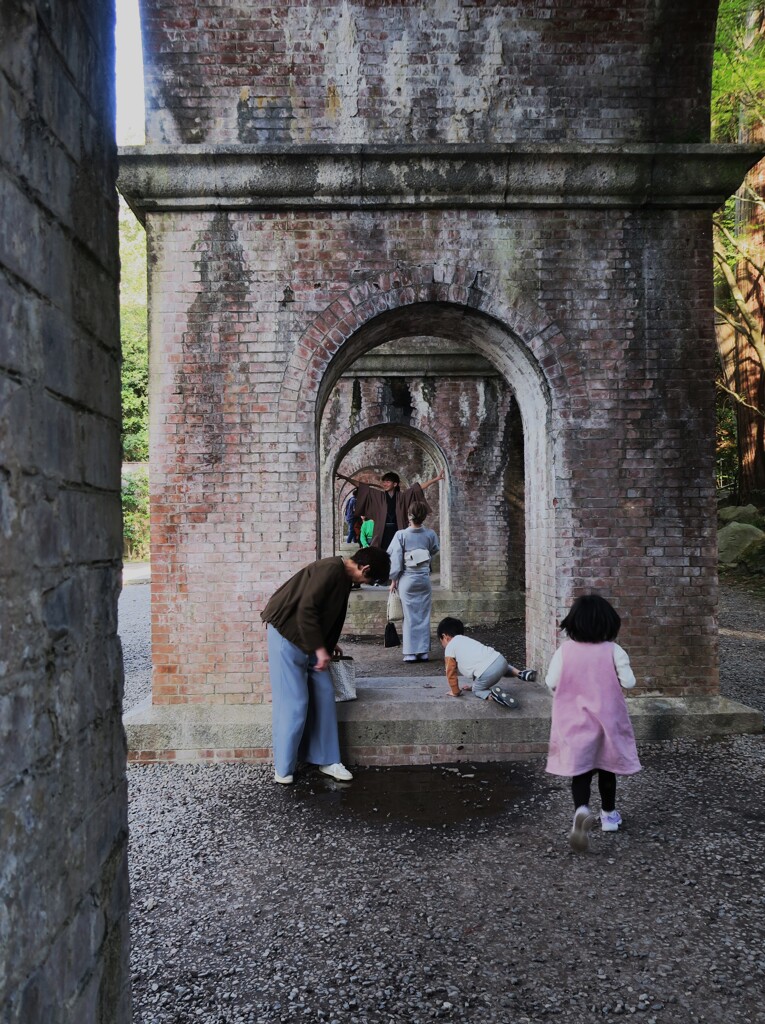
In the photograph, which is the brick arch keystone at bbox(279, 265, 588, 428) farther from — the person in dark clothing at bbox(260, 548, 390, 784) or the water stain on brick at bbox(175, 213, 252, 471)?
the person in dark clothing at bbox(260, 548, 390, 784)

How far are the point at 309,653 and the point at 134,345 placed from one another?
31.0m

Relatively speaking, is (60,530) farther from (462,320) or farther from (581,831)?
(462,320)

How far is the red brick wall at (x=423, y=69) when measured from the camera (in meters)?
5.82

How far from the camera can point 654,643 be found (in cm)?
611

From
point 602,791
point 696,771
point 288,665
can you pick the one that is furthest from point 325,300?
point 696,771

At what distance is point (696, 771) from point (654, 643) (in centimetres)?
110

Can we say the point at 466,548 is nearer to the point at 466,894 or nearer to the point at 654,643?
the point at 654,643

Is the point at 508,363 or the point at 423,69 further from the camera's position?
the point at 508,363

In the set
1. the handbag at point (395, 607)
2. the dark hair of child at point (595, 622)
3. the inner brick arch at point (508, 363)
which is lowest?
the handbag at point (395, 607)

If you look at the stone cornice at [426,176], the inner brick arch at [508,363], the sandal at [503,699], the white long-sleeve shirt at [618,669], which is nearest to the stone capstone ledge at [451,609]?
the inner brick arch at [508,363]

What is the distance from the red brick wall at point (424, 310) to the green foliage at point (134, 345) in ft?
89.9

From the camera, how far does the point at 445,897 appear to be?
3732 mm

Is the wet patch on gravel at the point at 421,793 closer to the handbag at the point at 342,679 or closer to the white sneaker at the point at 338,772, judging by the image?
the white sneaker at the point at 338,772

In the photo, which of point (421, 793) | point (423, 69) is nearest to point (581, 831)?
point (421, 793)
